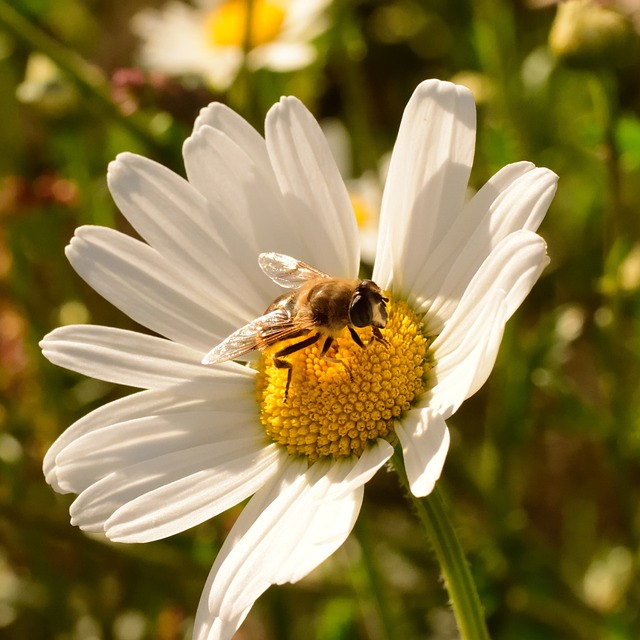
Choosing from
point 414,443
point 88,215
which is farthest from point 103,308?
point 414,443

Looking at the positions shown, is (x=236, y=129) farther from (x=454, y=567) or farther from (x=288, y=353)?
(x=454, y=567)

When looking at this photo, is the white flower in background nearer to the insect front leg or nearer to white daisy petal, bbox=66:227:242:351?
white daisy petal, bbox=66:227:242:351

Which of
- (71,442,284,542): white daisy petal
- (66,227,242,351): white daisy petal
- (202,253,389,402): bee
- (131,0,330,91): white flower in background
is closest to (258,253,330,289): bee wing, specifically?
(202,253,389,402): bee

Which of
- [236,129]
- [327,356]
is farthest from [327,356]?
[236,129]

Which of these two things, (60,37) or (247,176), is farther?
(60,37)

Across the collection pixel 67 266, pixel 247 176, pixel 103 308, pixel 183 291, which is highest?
pixel 247 176

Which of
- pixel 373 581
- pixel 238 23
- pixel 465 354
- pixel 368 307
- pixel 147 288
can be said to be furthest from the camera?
pixel 238 23

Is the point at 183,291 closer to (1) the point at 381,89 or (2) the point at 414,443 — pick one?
(2) the point at 414,443
